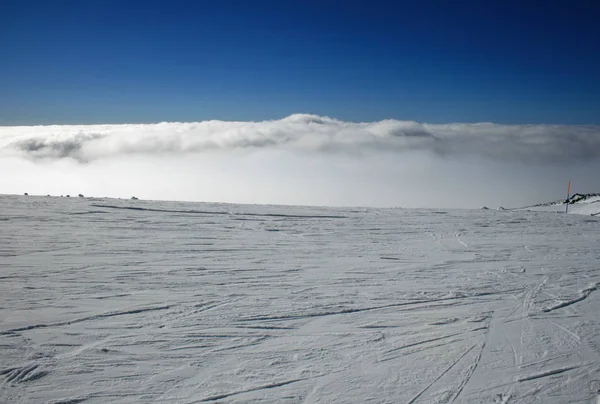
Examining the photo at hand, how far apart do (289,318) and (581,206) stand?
20025 mm

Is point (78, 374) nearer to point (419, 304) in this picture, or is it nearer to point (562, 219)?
point (419, 304)

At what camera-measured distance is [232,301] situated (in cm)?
592

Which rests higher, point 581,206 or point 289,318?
point 581,206

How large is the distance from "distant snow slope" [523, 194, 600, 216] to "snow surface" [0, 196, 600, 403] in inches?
386

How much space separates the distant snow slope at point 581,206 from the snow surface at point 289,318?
9814 millimetres

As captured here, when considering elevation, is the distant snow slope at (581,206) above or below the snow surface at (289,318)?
above

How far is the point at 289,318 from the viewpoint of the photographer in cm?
538

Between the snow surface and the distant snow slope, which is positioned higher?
the distant snow slope

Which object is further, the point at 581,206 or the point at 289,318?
the point at 581,206

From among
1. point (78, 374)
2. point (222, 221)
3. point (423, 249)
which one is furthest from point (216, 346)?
point (222, 221)

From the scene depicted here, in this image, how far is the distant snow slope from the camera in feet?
62.1

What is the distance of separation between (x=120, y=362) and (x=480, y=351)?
12.4 ft

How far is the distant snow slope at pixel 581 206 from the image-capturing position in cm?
1893

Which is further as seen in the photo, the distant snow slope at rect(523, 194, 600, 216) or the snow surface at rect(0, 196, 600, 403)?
A: the distant snow slope at rect(523, 194, 600, 216)
